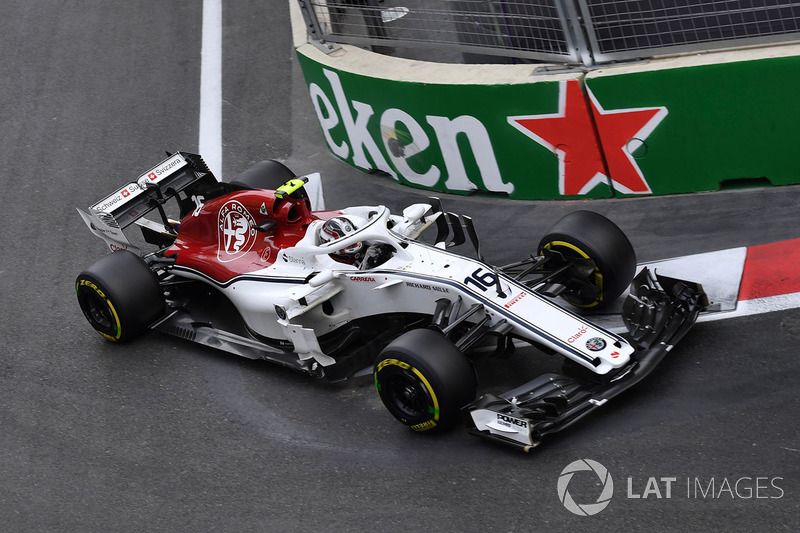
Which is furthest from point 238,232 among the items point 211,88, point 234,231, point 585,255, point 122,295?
point 211,88

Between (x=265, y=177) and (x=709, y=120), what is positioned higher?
(x=265, y=177)

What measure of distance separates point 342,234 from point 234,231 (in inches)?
49.0

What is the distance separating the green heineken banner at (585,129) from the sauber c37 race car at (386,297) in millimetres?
981

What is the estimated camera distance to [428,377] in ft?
21.5

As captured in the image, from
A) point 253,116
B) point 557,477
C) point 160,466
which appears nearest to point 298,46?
point 253,116

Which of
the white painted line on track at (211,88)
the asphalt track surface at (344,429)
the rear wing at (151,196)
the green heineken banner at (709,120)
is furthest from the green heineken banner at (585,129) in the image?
the white painted line on track at (211,88)

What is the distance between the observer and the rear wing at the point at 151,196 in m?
9.20

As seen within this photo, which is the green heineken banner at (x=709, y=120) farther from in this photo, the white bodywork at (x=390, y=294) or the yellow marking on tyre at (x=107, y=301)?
the yellow marking on tyre at (x=107, y=301)

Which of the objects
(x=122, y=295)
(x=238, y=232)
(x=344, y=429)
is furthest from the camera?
(x=238, y=232)

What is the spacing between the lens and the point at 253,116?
12742mm

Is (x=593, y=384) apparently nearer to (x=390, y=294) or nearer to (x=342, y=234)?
(x=390, y=294)

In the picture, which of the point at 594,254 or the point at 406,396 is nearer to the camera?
the point at 406,396

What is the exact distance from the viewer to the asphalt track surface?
611cm

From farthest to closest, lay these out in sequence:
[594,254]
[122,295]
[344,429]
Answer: [122,295]
[594,254]
[344,429]
